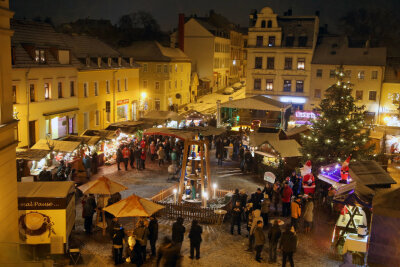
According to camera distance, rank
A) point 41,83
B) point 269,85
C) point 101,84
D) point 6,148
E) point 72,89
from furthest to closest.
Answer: point 269,85 → point 101,84 → point 72,89 → point 41,83 → point 6,148

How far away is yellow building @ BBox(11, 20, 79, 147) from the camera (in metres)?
26.1

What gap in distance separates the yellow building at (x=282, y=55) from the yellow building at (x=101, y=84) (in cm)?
1462

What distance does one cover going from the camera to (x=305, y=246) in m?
13.6

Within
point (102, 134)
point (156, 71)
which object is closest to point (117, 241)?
point (102, 134)

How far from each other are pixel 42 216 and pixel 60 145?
10.2 metres

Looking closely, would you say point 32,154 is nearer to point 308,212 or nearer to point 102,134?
point 102,134

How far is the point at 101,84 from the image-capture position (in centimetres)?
3547

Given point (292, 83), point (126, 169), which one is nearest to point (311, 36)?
point (292, 83)

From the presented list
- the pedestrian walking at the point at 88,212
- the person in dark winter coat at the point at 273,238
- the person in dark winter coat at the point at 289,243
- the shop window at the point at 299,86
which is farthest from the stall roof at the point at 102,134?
the shop window at the point at 299,86

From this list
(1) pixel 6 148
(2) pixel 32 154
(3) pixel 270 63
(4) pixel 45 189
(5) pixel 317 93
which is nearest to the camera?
(1) pixel 6 148

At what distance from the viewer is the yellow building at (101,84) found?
109ft

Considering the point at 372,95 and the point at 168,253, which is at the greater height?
the point at 372,95

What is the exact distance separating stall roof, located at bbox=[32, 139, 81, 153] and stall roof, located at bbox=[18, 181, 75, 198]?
27.9 feet

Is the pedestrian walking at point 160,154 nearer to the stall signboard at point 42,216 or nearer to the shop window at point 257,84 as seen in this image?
the stall signboard at point 42,216
